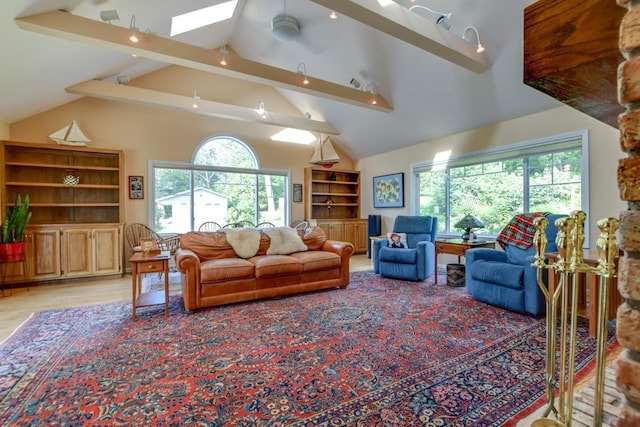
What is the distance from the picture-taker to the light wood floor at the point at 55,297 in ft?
9.65

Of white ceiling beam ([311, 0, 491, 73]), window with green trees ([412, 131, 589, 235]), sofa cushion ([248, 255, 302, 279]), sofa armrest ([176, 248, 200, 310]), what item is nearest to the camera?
white ceiling beam ([311, 0, 491, 73])

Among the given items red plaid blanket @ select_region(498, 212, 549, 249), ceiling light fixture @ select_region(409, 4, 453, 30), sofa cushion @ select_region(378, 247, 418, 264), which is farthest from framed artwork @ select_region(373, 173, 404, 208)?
ceiling light fixture @ select_region(409, 4, 453, 30)

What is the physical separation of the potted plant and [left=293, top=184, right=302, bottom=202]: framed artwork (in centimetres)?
440

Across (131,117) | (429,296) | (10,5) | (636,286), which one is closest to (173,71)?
(131,117)

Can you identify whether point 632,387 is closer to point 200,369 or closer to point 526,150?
point 200,369

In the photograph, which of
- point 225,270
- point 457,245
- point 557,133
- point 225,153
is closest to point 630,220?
point 225,270

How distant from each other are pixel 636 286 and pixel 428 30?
3.25 metres

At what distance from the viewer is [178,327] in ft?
8.75

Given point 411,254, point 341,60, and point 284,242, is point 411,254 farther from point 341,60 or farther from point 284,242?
point 341,60

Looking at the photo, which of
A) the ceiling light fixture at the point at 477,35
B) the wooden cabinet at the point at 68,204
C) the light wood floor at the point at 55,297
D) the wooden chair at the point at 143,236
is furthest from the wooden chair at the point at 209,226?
the ceiling light fixture at the point at 477,35

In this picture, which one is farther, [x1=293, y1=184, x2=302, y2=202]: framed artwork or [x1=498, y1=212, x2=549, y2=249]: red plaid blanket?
[x1=293, y1=184, x2=302, y2=202]: framed artwork

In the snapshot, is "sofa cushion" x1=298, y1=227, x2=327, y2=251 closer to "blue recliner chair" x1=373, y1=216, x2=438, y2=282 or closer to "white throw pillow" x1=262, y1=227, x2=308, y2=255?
"white throw pillow" x1=262, y1=227, x2=308, y2=255

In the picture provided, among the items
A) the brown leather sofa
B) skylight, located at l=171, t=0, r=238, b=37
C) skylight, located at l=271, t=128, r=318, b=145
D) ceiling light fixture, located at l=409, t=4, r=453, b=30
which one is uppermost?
skylight, located at l=171, t=0, r=238, b=37

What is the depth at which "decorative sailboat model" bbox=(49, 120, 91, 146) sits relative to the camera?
439cm
